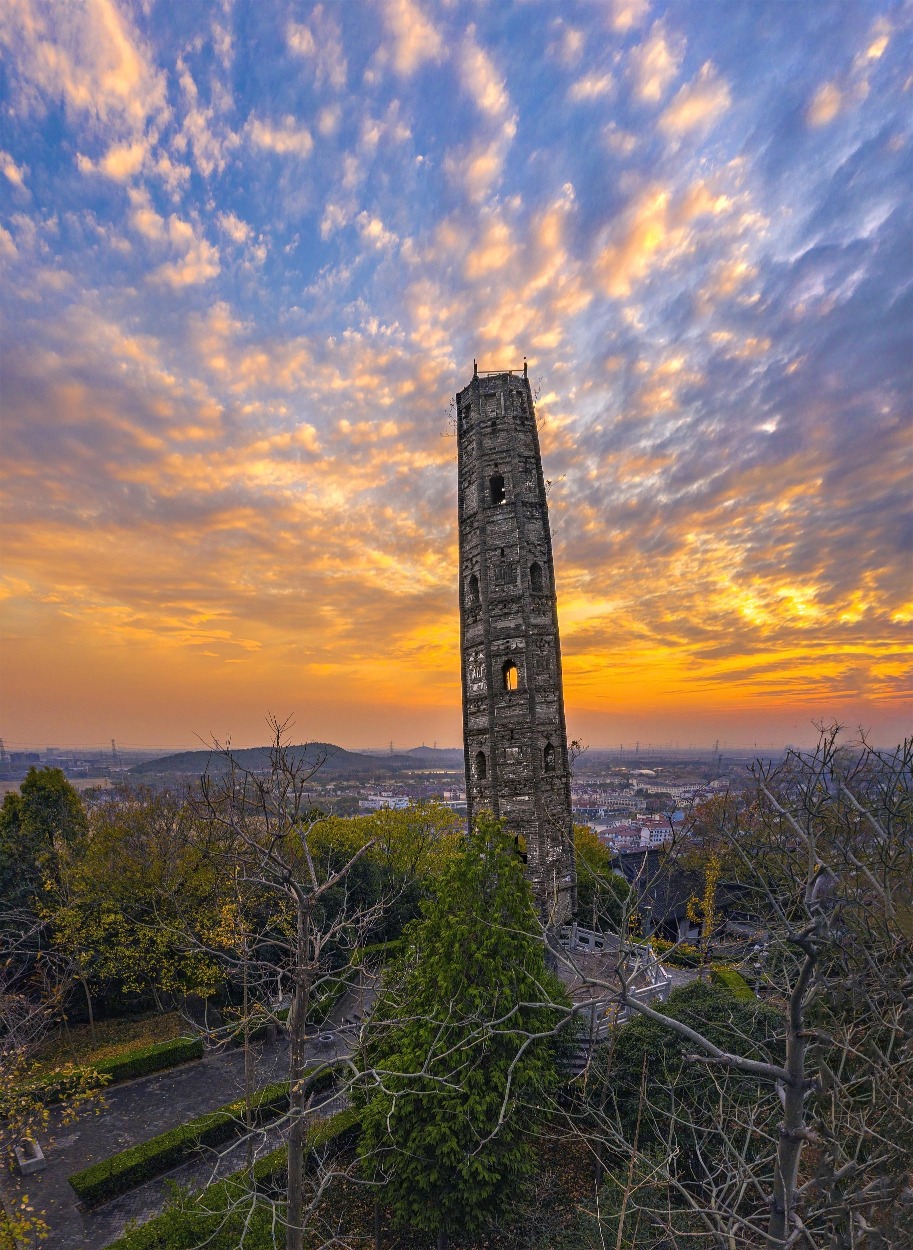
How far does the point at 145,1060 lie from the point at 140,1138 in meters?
3.24

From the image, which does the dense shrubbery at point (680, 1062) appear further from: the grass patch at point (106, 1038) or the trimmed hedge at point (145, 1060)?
the grass patch at point (106, 1038)

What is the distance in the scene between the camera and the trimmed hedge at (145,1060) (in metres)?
17.7

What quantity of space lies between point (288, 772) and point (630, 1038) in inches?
463

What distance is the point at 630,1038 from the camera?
13758 millimetres

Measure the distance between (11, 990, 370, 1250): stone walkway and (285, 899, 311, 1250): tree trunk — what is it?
2582 mm

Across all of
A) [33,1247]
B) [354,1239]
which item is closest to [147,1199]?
[33,1247]

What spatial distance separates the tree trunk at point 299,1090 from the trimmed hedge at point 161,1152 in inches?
231

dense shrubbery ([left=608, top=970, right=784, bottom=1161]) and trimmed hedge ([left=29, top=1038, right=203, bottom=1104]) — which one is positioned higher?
dense shrubbery ([left=608, top=970, right=784, bottom=1161])

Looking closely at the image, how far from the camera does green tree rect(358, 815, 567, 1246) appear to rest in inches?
415

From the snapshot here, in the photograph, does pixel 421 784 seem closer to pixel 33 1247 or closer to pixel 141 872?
pixel 141 872

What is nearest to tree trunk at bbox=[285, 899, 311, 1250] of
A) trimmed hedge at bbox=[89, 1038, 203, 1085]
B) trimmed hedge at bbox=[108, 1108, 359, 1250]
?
trimmed hedge at bbox=[108, 1108, 359, 1250]

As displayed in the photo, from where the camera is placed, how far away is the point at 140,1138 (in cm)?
1555

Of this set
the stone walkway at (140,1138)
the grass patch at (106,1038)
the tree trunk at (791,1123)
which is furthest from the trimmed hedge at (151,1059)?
the tree trunk at (791,1123)

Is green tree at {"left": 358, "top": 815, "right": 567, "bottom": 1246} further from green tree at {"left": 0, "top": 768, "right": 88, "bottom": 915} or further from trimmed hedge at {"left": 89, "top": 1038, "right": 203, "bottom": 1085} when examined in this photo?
green tree at {"left": 0, "top": 768, "right": 88, "bottom": 915}
